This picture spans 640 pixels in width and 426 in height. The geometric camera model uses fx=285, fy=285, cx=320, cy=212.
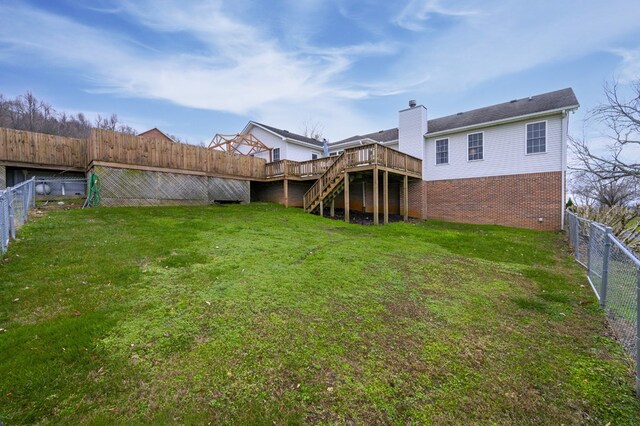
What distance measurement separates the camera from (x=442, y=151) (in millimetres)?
16859

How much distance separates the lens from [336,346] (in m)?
3.21

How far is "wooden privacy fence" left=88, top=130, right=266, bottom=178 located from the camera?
478 inches

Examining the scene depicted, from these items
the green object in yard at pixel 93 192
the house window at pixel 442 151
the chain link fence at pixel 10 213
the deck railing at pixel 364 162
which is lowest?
the chain link fence at pixel 10 213

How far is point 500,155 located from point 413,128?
4992 millimetres

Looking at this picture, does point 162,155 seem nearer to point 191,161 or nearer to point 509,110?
point 191,161

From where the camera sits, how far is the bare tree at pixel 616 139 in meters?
14.2

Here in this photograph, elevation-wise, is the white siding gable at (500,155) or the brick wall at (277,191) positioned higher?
the white siding gable at (500,155)

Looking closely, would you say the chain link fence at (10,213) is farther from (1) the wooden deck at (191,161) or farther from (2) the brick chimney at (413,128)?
(2) the brick chimney at (413,128)

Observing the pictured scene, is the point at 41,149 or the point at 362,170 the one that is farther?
the point at 362,170

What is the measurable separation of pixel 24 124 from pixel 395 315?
1894 inches

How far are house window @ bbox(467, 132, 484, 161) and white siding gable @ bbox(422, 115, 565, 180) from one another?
0.17m

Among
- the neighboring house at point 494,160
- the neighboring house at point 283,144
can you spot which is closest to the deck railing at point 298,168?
the neighboring house at point 283,144

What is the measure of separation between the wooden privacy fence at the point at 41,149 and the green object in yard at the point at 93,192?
9.81 ft

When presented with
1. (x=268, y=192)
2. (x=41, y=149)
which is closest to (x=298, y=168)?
(x=268, y=192)
